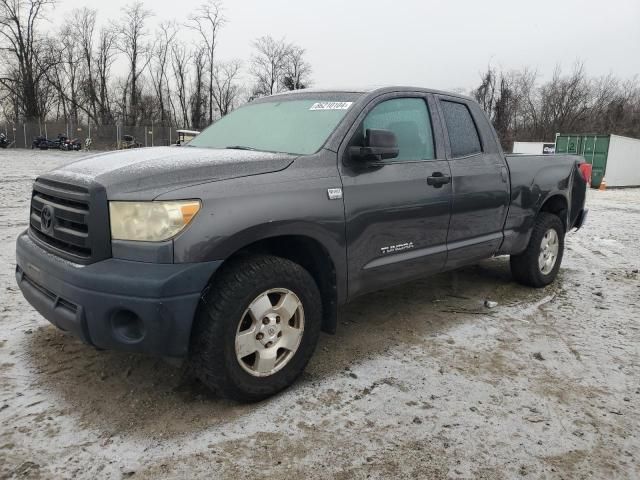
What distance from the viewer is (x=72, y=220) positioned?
2.60 metres

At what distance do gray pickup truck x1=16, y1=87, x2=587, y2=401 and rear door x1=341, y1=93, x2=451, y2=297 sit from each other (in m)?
0.01

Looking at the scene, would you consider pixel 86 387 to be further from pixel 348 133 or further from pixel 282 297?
pixel 348 133

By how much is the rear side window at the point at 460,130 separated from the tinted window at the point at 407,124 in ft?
0.86

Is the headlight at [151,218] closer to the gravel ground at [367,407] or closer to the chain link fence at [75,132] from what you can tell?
the gravel ground at [367,407]

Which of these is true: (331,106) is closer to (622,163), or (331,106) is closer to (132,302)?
(132,302)

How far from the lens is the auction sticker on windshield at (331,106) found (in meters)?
3.41

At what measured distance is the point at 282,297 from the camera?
9.21 feet

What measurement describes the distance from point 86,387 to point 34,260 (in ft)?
2.53

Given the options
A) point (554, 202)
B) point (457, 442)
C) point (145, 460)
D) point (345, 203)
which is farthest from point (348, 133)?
point (554, 202)

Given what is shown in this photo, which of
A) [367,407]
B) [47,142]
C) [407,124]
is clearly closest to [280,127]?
[407,124]

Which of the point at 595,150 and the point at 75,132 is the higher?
the point at 75,132

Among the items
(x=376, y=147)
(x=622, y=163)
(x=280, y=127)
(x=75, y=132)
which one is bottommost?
(x=622, y=163)

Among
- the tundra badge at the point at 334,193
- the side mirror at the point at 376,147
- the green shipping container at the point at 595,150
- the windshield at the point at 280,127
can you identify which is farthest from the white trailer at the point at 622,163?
the tundra badge at the point at 334,193

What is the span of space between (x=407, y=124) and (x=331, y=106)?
61 centimetres
